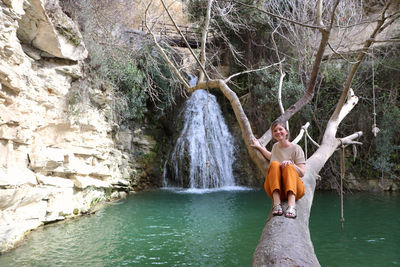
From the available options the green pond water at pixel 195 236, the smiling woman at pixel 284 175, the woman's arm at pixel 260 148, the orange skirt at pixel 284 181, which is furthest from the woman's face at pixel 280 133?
the green pond water at pixel 195 236

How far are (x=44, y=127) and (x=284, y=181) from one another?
5.93 m

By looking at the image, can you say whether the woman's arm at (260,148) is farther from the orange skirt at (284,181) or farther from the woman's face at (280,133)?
the orange skirt at (284,181)

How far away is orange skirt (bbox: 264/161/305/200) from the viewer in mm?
2301

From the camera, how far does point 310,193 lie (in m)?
2.74

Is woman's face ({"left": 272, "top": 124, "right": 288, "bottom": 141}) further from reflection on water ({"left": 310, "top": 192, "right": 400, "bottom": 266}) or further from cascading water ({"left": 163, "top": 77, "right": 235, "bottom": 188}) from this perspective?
cascading water ({"left": 163, "top": 77, "right": 235, "bottom": 188})

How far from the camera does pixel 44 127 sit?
6.50 metres

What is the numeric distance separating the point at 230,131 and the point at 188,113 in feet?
6.40

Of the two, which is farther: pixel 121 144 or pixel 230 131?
pixel 230 131

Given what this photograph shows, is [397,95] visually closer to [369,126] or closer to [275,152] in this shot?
[369,126]

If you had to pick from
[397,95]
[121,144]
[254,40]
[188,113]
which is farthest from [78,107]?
Answer: [397,95]

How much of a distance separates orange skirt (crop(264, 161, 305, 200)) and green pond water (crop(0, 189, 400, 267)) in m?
2.08

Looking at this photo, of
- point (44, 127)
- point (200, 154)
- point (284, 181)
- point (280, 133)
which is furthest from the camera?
point (200, 154)

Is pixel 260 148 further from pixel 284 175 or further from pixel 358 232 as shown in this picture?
pixel 358 232

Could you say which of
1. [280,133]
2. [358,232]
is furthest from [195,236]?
[280,133]
